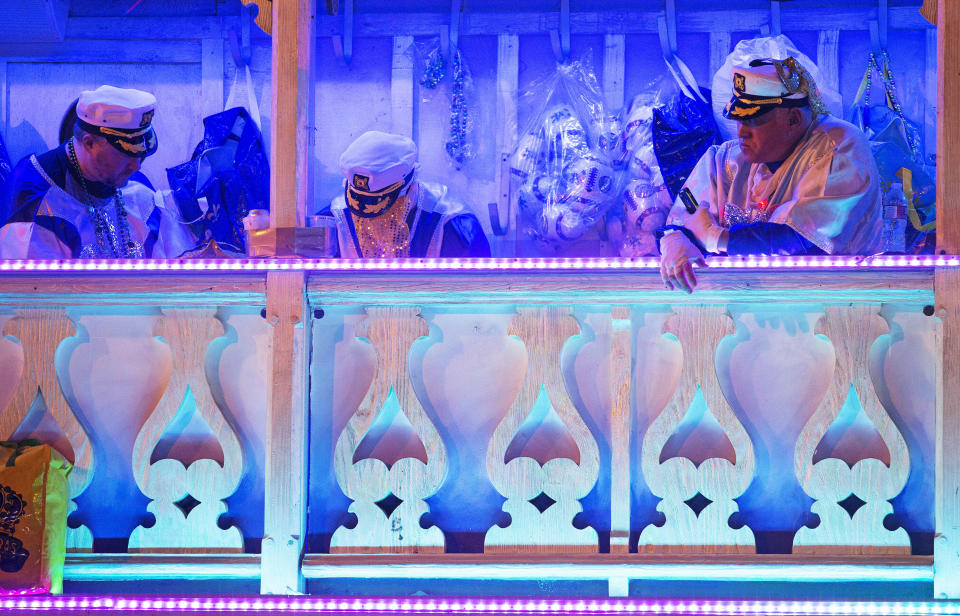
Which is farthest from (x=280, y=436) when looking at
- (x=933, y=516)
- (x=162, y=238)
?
(x=162, y=238)

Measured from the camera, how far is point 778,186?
10.5 ft

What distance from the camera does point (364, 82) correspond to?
4875mm

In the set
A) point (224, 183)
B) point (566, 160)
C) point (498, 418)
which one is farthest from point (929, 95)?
point (224, 183)

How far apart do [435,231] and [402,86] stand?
2.99 feet

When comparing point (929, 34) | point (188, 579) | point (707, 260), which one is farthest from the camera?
point (929, 34)

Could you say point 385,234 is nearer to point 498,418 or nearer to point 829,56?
point 498,418

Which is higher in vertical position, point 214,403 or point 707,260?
point 707,260

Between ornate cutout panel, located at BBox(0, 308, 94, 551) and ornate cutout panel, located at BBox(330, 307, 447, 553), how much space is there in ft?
2.27

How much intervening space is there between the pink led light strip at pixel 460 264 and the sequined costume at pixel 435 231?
172cm

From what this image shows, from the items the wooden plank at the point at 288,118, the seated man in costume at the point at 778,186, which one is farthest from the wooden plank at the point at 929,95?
the wooden plank at the point at 288,118

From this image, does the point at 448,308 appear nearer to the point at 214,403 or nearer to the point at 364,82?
the point at 214,403

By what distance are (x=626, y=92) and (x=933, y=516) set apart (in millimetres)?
2776

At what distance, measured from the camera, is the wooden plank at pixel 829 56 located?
4.64m

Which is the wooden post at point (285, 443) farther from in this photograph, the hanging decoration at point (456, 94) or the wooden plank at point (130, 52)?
the wooden plank at point (130, 52)
